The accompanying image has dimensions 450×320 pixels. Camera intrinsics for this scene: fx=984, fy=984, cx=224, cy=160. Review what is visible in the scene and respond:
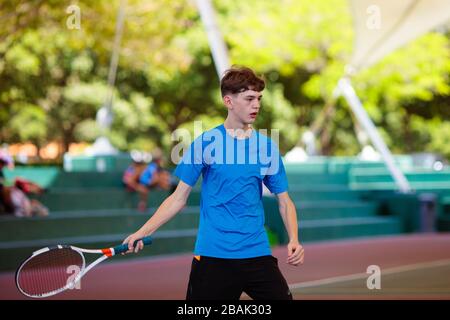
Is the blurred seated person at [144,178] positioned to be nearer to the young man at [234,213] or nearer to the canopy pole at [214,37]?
the canopy pole at [214,37]

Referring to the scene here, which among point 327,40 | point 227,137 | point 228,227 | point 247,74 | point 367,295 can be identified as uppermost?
point 327,40

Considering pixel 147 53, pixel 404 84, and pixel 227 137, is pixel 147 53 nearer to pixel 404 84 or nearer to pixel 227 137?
pixel 404 84

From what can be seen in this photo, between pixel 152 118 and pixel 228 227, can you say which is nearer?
pixel 228 227

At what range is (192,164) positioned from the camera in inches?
214

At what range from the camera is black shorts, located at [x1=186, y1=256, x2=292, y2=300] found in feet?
17.6

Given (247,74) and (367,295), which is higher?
(247,74)

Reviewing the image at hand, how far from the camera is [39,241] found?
14.6m

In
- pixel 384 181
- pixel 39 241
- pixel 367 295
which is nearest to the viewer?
pixel 367 295

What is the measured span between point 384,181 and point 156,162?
10016mm

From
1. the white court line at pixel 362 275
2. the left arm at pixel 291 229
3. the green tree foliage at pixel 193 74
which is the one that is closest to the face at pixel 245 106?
the left arm at pixel 291 229

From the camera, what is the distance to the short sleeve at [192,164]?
5.40 meters

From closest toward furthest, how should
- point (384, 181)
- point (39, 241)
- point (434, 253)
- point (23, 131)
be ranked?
point (39, 241) < point (434, 253) < point (384, 181) < point (23, 131)

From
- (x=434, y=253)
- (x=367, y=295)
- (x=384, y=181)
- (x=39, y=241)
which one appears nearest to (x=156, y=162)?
(x=39, y=241)

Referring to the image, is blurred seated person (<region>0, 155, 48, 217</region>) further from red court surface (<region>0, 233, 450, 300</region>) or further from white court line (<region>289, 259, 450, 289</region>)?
white court line (<region>289, 259, 450, 289</region>)
